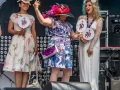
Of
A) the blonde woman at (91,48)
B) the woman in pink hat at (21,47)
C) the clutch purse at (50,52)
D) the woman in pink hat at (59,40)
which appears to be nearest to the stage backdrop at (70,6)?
the woman in pink hat at (21,47)

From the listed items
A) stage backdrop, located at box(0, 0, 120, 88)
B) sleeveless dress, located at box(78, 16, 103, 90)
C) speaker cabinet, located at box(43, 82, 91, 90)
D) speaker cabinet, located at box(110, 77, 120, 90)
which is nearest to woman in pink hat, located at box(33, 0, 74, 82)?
sleeveless dress, located at box(78, 16, 103, 90)

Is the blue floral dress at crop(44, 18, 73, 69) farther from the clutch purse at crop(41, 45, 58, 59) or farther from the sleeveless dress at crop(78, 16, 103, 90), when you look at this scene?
the sleeveless dress at crop(78, 16, 103, 90)

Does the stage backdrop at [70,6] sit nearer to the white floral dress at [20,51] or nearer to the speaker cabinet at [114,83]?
the speaker cabinet at [114,83]

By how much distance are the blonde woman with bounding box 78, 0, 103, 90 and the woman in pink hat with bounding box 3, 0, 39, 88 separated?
2.57ft

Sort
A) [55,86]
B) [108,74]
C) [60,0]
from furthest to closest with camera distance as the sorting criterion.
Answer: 1. [60,0]
2. [108,74]
3. [55,86]

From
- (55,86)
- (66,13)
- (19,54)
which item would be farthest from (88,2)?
(55,86)

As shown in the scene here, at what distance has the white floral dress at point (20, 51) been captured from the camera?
5.61m

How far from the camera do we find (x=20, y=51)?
564cm

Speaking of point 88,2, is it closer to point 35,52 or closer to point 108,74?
point 35,52

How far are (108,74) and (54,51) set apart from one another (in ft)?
6.31

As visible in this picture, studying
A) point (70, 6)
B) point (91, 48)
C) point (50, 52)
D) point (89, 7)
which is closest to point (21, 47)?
point (50, 52)

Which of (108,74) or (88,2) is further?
(108,74)

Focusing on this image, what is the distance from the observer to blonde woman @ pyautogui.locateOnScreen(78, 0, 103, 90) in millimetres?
5496

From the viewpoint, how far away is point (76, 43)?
7.26 metres
